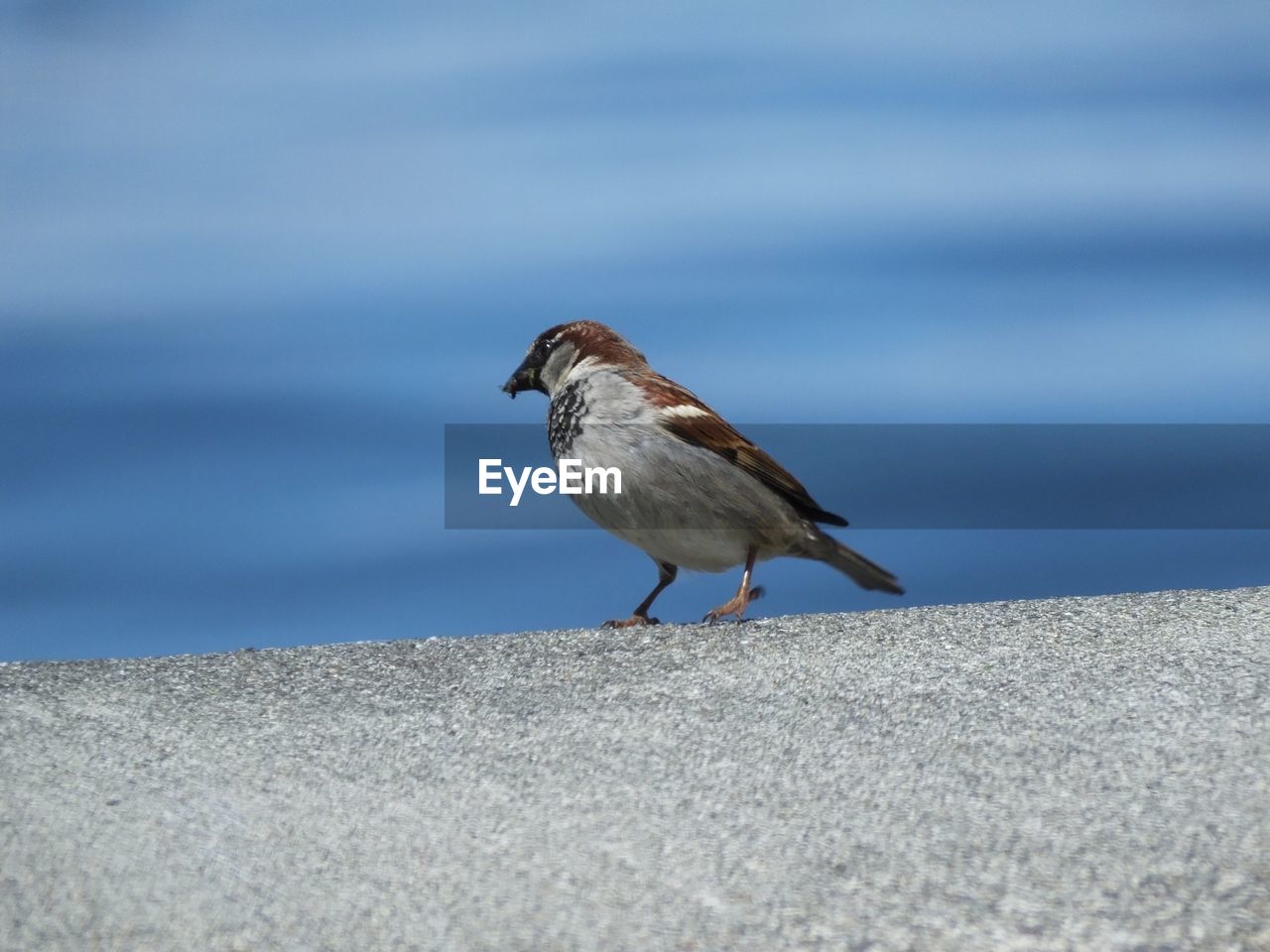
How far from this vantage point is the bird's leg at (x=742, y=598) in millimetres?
5648

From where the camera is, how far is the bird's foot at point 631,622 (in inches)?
229

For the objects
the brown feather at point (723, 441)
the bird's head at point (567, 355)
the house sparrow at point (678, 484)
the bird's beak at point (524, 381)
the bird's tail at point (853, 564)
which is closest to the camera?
the house sparrow at point (678, 484)

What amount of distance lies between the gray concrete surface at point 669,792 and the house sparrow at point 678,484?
40cm

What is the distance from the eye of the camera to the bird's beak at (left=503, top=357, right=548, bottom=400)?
20.5 feet

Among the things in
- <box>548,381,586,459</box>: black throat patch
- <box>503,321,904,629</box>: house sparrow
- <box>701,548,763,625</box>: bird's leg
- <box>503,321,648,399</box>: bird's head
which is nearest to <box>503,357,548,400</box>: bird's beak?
<box>503,321,648,399</box>: bird's head

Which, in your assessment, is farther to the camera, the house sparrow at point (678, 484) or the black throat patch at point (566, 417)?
the black throat patch at point (566, 417)

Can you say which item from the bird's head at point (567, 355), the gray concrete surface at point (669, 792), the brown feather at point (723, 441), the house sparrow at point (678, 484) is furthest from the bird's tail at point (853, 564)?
the bird's head at point (567, 355)

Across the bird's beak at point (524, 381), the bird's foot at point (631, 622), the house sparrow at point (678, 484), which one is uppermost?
the bird's beak at point (524, 381)

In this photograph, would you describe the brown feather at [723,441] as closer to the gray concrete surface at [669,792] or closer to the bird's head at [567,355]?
the bird's head at [567,355]

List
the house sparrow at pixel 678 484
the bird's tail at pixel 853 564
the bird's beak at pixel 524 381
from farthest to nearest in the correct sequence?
the bird's beak at pixel 524 381
the bird's tail at pixel 853 564
the house sparrow at pixel 678 484

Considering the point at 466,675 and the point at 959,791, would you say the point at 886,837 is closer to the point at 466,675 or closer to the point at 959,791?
the point at 959,791

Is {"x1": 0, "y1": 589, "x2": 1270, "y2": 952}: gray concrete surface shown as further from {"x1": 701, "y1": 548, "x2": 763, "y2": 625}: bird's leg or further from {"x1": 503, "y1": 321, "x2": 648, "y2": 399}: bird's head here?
{"x1": 503, "y1": 321, "x2": 648, "y2": 399}: bird's head

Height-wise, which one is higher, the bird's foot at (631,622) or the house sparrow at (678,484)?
the house sparrow at (678,484)

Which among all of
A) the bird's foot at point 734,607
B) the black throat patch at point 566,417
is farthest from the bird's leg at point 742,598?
the black throat patch at point 566,417
